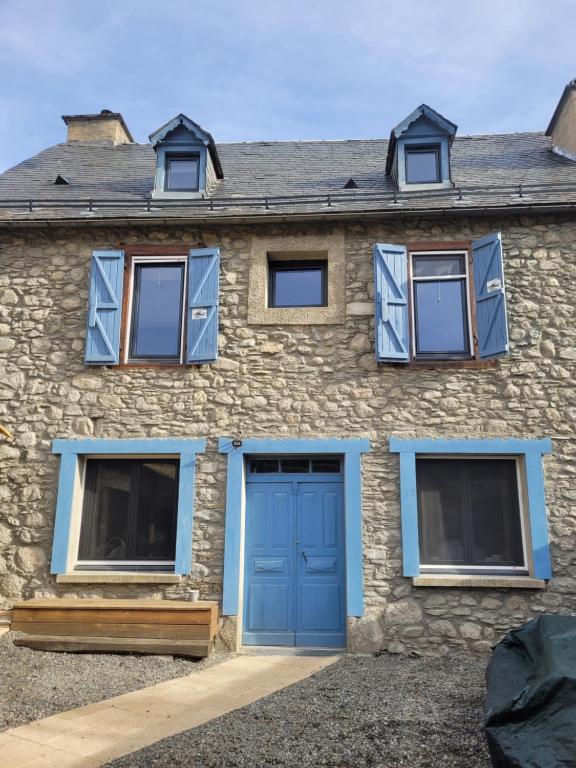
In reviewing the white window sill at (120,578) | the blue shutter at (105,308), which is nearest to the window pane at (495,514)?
the white window sill at (120,578)

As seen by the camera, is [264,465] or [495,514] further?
[264,465]

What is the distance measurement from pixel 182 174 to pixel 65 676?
6.31 meters

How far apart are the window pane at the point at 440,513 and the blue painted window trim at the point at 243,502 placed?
740 millimetres

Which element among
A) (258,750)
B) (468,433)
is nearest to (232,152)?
(468,433)

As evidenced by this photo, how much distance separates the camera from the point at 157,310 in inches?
291

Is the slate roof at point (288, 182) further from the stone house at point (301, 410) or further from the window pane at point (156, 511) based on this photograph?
the window pane at point (156, 511)

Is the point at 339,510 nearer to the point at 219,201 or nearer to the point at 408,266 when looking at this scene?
the point at 408,266

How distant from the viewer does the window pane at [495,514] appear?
656 cm

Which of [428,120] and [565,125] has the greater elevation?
[565,125]

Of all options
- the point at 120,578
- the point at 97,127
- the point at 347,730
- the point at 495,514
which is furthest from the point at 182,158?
the point at 347,730

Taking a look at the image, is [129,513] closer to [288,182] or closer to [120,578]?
[120,578]

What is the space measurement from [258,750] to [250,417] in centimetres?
382

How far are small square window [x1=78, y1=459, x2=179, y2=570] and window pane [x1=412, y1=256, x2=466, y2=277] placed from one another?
370 cm

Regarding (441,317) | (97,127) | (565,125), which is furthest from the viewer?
(97,127)
